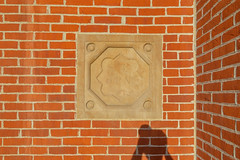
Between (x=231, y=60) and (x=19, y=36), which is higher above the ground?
(x=19, y=36)

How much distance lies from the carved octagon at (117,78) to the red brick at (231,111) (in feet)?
2.45

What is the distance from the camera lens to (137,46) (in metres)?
2.15

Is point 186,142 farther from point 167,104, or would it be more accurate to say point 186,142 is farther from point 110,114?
point 110,114

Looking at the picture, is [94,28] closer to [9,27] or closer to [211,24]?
[9,27]

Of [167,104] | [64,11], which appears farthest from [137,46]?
[64,11]

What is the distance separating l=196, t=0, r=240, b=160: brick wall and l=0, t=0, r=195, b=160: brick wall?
0.18m

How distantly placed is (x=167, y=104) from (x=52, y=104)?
1.01 m

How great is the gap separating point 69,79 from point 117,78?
42 cm

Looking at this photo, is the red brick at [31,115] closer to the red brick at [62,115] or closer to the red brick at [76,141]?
the red brick at [62,115]

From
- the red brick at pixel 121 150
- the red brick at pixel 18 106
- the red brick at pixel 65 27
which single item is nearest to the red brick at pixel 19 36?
the red brick at pixel 65 27

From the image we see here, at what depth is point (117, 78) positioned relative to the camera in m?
2.13

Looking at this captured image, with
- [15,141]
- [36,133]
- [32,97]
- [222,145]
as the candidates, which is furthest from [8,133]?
[222,145]

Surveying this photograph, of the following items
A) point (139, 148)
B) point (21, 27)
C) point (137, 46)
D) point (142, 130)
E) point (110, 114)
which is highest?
point (21, 27)

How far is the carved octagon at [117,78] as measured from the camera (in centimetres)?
212
